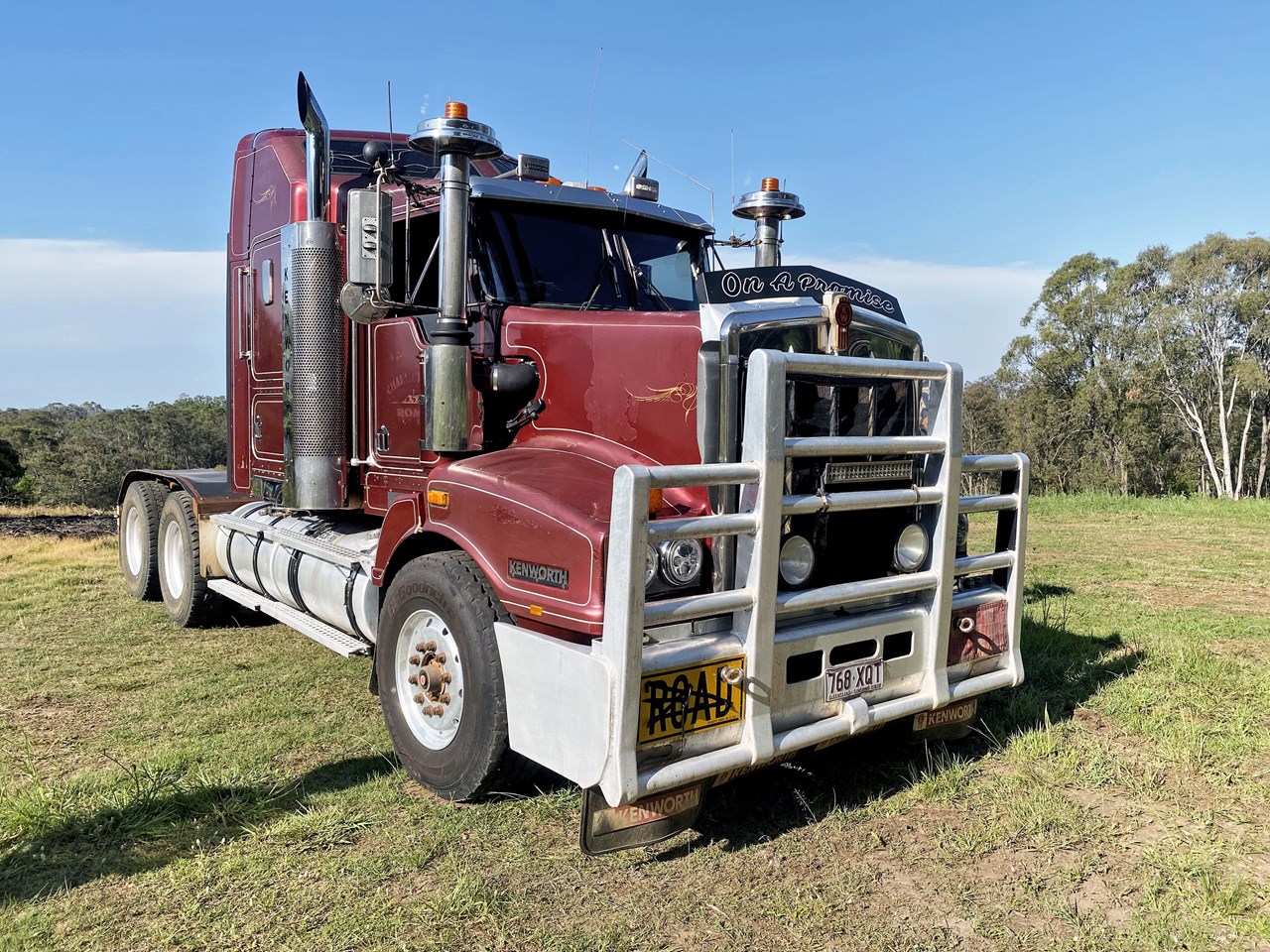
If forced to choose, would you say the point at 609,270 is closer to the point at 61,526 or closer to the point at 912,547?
the point at 912,547

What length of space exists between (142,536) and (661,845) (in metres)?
6.70

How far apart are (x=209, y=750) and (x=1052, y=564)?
851 centimetres

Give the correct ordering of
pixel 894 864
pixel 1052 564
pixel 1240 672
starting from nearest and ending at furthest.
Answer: pixel 894 864
pixel 1240 672
pixel 1052 564

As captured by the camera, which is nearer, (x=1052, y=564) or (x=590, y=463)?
(x=590, y=463)

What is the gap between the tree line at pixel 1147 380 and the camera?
39.3 metres

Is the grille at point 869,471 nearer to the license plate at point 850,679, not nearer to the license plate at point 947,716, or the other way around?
the license plate at point 850,679

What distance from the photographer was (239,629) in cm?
749

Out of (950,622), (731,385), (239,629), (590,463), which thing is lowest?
(239,629)

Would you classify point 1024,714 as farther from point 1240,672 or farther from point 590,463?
point 590,463

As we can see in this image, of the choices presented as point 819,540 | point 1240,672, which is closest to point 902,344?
point 819,540

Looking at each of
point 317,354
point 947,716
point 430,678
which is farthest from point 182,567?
point 947,716

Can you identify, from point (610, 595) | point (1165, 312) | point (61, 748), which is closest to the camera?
point (610, 595)

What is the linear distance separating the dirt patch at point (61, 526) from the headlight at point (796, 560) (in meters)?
13.5

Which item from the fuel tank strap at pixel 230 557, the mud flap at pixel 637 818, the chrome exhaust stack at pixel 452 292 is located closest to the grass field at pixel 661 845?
the mud flap at pixel 637 818
